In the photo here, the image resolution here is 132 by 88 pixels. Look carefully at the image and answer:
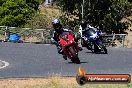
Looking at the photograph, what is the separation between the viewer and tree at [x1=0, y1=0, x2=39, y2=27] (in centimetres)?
4963

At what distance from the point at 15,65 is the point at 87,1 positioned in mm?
27357

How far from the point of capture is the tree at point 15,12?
4963 centimetres

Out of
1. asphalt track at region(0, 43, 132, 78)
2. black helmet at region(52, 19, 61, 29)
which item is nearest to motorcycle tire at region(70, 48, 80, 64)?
asphalt track at region(0, 43, 132, 78)

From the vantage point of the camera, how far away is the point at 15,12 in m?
51.0

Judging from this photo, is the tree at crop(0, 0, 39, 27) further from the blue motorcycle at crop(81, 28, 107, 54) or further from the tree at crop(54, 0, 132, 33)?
the blue motorcycle at crop(81, 28, 107, 54)

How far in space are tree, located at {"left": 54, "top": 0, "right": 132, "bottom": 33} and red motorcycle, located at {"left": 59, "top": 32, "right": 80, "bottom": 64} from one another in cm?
2495

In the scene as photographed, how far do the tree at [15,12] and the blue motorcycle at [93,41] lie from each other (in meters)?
23.9

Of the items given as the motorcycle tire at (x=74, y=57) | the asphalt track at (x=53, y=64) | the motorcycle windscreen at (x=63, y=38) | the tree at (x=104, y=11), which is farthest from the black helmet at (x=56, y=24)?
the tree at (x=104, y=11)

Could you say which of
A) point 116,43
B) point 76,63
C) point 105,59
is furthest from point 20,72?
point 116,43

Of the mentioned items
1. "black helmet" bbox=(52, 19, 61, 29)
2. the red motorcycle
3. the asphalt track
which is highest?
"black helmet" bbox=(52, 19, 61, 29)

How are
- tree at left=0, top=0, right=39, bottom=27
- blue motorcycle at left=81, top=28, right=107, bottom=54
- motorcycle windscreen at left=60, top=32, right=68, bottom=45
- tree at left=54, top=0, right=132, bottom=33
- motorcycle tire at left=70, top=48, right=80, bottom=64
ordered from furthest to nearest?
tree at left=0, top=0, right=39, bottom=27 < tree at left=54, top=0, right=132, bottom=33 < blue motorcycle at left=81, top=28, right=107, bottom=54 < motorcycle windscreen at left=60, top=32, right=68, bottom=45 < motorcycle tire at left=70, top=48, right=80, bottom=64

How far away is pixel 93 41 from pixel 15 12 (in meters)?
26.2

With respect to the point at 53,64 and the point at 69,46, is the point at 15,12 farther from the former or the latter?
the point at 53,64

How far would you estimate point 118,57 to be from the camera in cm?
2320
